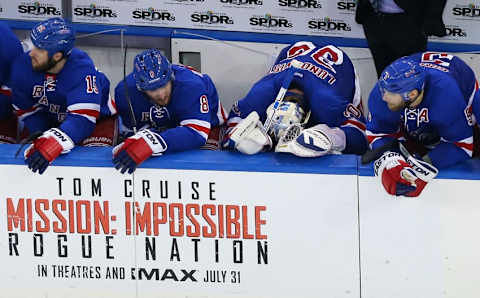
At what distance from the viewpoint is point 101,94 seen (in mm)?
4680

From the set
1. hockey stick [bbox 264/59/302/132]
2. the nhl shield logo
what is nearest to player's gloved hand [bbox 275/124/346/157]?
hockey stick [bbox 264/59/302/132]

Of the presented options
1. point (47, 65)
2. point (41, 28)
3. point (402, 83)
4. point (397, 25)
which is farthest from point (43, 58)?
point (397, 25)

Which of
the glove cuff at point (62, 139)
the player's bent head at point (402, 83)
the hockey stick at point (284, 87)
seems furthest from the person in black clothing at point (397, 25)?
the glove cuff at point (62, 139)

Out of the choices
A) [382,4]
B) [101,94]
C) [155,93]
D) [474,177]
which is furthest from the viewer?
[382,4]

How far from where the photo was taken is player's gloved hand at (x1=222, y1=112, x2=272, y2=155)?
4.05m

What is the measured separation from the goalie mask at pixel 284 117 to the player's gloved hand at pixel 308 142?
17cm

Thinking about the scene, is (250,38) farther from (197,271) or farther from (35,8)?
(197,271)

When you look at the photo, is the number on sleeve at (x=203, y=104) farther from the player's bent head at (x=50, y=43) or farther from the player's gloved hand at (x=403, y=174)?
the player's gloved hand at (x=403, y=174)

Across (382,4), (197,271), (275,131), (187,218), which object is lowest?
(197,271)

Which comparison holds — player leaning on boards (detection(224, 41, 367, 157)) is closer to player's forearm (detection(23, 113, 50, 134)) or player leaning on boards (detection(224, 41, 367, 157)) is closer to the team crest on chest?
the team crest on chest

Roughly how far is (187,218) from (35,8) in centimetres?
285

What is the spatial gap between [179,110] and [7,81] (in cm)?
106

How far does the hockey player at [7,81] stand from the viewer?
4.75 meters

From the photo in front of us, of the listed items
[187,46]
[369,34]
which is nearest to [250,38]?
[187,46]
